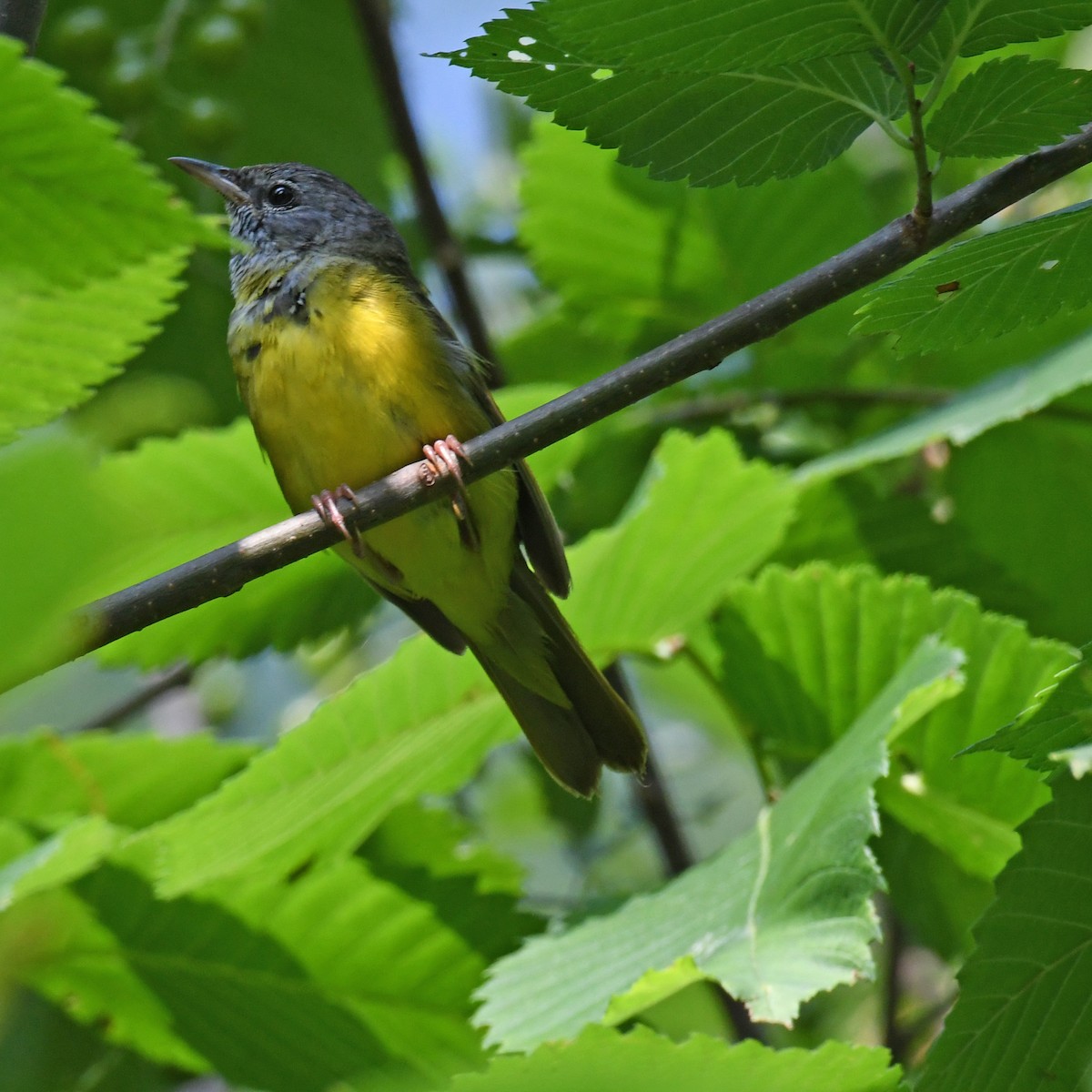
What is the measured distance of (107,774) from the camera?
336 centimetres

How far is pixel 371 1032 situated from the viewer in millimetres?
3107

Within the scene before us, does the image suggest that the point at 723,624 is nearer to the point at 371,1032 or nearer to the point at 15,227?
the point at 371,1032

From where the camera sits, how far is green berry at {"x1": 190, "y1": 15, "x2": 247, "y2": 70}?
173 inches

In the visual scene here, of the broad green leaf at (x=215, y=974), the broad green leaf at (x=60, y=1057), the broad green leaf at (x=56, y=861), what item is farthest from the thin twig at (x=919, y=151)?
the broad green leaf at (x=60, y=1057)

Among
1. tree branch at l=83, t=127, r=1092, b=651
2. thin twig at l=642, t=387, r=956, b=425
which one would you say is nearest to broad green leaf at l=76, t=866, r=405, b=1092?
tree branch at l=83, t=127, r=1092, b=651

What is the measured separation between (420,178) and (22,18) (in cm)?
226

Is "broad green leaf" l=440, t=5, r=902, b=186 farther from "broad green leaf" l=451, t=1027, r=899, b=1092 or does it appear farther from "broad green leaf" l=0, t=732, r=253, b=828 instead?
"broad green leaf" l=0, t=732, r=253, b=828

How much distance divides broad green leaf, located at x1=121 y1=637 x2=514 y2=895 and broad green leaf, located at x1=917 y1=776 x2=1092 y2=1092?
137 centimetres

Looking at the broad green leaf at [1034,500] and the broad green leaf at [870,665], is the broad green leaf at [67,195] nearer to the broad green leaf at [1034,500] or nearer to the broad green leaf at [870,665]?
the broad green leaf at [870,665]

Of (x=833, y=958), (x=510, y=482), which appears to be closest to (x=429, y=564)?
(x=510, y=482)

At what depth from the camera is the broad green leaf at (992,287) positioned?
1.78 m

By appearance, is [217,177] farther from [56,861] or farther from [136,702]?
[56,861]

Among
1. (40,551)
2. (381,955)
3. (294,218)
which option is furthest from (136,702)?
(40,551)

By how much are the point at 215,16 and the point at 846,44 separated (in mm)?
3356
